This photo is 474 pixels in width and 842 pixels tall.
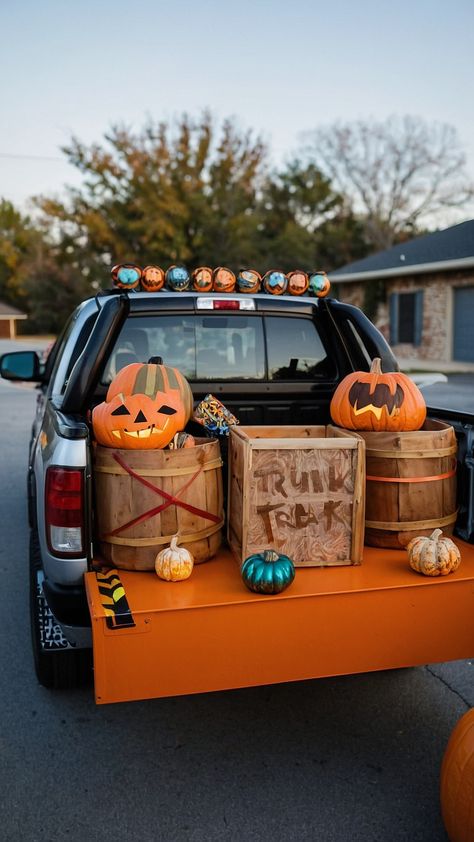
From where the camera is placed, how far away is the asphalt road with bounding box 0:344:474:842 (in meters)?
2.58

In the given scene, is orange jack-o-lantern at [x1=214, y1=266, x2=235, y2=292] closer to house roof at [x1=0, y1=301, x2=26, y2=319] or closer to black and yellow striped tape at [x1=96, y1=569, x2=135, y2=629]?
black and yellow striped tape at [x1=96, y1=569, x2=135, y2=629]

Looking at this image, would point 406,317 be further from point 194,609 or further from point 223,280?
point 194,609

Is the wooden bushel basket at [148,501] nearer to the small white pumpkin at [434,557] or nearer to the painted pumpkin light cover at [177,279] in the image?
the small white pumpkin at [434,557]

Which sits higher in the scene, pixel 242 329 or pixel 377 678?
pixel 242 329

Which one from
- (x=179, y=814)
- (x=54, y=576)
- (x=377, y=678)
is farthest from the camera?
(x=377, y=678)

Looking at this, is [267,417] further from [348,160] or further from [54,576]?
[348,160]

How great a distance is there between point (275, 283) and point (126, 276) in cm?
87

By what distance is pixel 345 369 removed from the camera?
421 cm

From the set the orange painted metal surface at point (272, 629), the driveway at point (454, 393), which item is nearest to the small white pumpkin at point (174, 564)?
the orange painted metal surface at point (272, 629)

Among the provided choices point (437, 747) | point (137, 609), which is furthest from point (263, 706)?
point (137, 609)

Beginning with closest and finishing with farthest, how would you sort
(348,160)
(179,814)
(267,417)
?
(179,814)
(267,417)
(348,160)

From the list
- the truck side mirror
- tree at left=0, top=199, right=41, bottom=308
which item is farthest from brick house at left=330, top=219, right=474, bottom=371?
tree at left=0, top=199, right=41, bottom=308

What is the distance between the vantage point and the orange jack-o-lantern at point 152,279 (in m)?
3.95

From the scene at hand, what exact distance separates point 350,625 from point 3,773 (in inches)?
60.6
